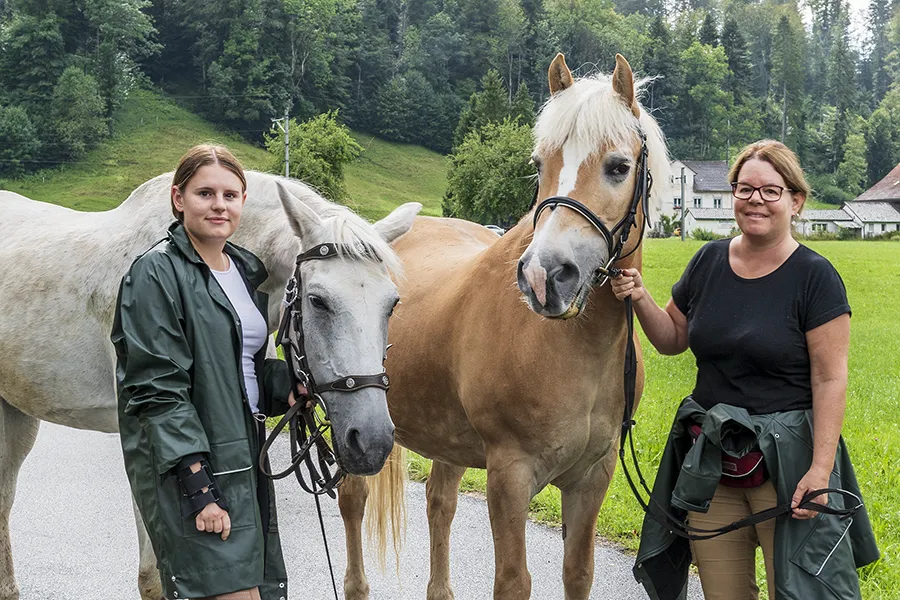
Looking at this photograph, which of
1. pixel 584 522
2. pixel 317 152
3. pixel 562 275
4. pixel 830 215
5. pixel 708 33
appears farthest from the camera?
pixel 708 33

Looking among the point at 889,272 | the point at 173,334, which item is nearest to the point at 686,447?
the point at 173,334

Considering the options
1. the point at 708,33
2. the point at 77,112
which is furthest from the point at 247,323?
the point at 708,33

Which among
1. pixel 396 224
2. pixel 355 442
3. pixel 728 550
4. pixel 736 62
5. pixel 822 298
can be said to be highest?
pixel 736 62

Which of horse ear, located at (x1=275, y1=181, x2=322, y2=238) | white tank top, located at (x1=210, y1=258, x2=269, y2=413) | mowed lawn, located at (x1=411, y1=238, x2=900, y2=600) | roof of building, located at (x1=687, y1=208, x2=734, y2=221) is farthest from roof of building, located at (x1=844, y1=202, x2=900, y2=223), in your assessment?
white tank top, located at (x1=210, y1=258, x2=269, y2=413)

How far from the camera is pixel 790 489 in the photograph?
280 cm

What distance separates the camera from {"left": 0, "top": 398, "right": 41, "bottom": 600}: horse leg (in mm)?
4250

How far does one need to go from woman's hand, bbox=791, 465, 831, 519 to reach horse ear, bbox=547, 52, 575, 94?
5.27 ft

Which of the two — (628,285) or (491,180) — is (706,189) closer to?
(491,180)

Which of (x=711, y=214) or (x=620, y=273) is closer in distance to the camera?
(x=620, y=273)

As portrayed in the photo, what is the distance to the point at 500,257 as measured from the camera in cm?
359

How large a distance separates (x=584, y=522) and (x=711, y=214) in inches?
3274

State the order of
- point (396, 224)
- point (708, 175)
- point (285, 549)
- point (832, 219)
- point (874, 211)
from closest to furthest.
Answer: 1. point (396, 224)
2. point (285, 549)
3. point (832, 219)
4. point (874, 211)
5. point (708, 175)

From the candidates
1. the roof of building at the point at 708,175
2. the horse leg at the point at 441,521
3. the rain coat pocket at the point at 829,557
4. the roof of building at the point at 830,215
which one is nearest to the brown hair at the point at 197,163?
the rain coat pocket at the point at 829,557

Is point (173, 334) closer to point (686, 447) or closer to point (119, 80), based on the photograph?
point (686, 447)
